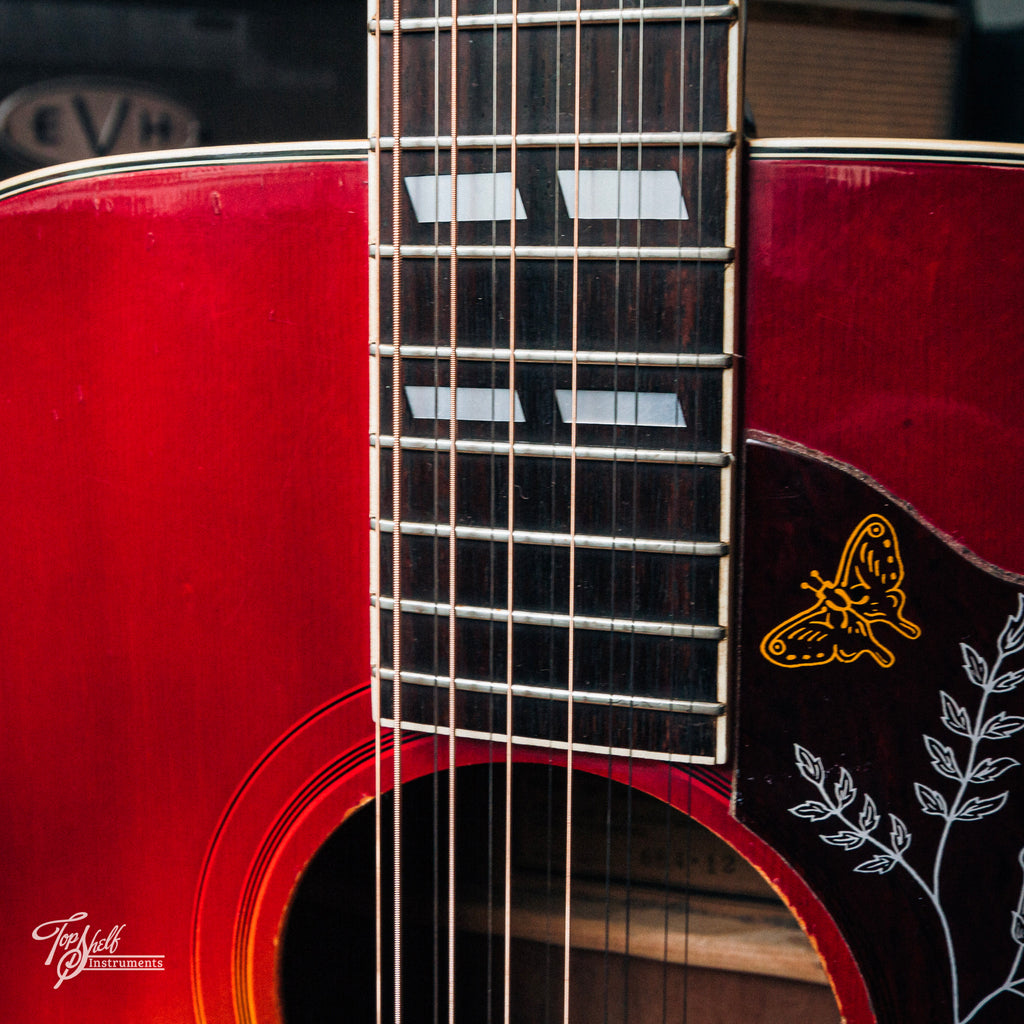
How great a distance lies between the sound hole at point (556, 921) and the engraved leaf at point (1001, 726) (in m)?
0.24

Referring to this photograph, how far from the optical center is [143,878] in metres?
0.82

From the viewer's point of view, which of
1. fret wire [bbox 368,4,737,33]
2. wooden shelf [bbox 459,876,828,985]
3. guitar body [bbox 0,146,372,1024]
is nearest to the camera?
fret wire [bbox 368,4,737,33]

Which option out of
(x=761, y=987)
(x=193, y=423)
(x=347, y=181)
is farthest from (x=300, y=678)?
(x=761, y=987)

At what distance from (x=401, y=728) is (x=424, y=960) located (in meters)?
0.25

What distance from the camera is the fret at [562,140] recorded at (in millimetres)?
625

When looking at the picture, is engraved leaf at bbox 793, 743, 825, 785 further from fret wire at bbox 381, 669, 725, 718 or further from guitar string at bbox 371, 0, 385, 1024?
guitar string at bbox 371, 0, 385, 1024

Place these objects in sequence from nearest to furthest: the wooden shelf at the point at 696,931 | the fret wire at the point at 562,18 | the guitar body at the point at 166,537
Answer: the fret wire at the point at 562,18 < the guitar body at the point at 166,537 < the wooden shelf at the point at 696,931

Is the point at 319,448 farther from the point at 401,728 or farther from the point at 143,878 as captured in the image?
the point at 143,878

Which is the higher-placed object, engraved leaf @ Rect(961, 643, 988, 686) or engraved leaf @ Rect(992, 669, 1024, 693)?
engraved leaf @ Rect(961, 643, 988, 686)

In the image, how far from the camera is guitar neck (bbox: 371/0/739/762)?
0.64 m

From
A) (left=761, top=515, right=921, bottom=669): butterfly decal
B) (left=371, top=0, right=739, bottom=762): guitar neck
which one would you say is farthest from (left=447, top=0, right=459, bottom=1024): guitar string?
(left=761, top=515, right=921, bottom=669): butterfly decal

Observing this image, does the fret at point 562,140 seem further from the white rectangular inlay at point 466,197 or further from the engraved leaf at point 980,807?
the engraved leaf at point 980,807

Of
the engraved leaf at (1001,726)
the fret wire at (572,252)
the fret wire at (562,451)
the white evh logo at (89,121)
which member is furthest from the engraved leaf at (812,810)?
the white evh logo at (89,121)

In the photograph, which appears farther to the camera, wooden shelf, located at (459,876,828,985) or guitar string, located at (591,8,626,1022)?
wooden shelf, located at (459,876,828,985)
